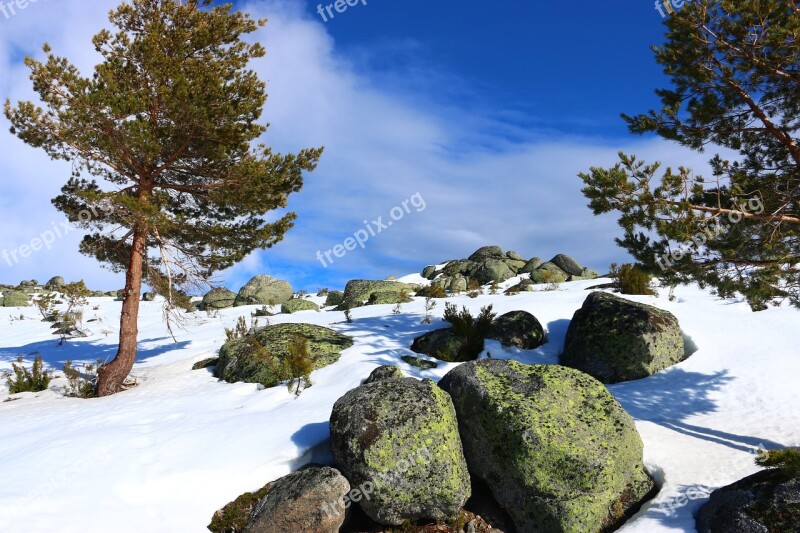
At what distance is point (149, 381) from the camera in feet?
38.4

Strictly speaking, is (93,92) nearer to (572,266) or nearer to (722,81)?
(722,81)

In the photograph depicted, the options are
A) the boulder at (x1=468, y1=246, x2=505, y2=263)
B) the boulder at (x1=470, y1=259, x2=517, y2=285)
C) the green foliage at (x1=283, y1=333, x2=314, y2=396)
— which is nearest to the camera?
the green foliage at (x1=283, y1=333, x2=314, y2=396)

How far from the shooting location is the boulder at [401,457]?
253 inches

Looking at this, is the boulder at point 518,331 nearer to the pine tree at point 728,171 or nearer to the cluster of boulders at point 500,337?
the cluster of boulders at point 500,337

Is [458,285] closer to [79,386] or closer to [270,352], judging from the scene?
[270,352]

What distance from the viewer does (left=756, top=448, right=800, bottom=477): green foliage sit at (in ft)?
19.3

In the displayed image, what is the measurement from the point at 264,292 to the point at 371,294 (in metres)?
10.5

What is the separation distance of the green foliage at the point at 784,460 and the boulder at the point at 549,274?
19.8m

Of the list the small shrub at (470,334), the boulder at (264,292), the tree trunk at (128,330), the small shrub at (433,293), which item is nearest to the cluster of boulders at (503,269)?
the small shrub at (433,293)

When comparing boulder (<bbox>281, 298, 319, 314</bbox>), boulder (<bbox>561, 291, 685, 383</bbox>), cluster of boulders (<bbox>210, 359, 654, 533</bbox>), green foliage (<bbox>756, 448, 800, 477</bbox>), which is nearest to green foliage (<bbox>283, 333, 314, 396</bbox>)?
cluster of boulders (<bbox>210, 359, 654, 533</bbox>)

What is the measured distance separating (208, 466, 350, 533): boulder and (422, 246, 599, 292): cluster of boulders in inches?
859

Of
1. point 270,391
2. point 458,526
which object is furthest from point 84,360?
point 458,526

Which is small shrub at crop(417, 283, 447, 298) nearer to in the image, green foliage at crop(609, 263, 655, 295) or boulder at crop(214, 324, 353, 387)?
green foliage at crop(609, 263, 655, 295)

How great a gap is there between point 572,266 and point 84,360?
1145 inches
